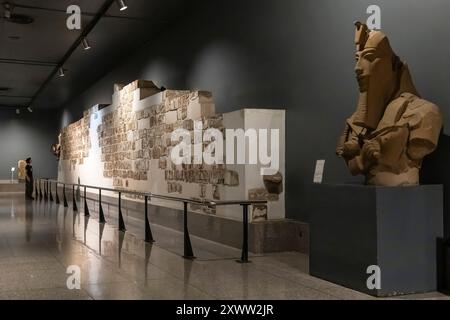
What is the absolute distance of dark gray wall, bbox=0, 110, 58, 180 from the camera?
26.1m

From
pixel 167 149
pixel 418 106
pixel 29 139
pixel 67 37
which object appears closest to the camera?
pixel 418 106

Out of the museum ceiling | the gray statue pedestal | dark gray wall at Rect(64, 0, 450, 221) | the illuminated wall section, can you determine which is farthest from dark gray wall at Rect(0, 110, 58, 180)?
the gray statue pedestal

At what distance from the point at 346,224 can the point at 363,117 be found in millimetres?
974

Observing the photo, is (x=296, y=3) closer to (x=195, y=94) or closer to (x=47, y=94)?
(x=195, y=94)

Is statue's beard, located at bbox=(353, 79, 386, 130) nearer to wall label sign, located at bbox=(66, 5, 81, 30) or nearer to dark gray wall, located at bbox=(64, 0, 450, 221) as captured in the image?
dark gray wall, located at bbox=(64, 0, 450, 221)

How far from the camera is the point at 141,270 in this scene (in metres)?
5.59

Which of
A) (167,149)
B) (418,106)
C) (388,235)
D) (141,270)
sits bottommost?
(141,270)

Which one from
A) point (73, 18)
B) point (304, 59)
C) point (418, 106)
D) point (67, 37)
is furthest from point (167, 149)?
point (418, 106)

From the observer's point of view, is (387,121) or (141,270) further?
(141,270)

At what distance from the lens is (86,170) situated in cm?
1703

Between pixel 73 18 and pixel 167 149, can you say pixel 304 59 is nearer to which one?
pixel 167 149

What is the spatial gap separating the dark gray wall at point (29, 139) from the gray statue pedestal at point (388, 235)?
24221mm

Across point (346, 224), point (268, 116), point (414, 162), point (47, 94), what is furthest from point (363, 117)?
point (47, 94)

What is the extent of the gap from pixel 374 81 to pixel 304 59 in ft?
7.28
